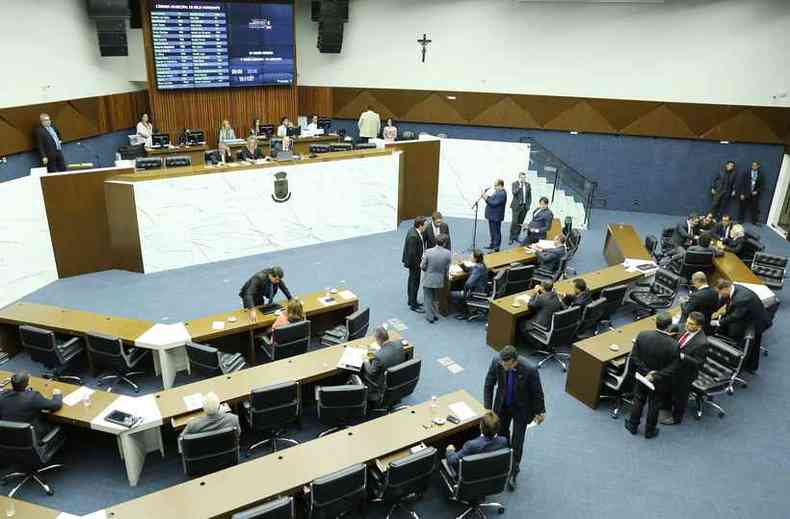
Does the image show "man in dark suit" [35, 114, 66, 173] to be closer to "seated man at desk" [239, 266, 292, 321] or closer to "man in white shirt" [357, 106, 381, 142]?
"seated man at desk" [239, 266, 292, 321]

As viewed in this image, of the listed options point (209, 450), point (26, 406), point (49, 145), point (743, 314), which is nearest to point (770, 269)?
point (743, 314)

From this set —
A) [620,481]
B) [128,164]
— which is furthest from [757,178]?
[128,164]

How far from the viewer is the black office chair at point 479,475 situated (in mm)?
5176

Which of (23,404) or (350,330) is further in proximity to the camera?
(350,330)

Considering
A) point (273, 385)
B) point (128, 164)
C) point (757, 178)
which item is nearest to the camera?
point (273, 385)

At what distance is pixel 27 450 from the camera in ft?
18.7

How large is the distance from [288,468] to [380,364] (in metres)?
1.86

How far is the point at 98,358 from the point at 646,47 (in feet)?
50.7

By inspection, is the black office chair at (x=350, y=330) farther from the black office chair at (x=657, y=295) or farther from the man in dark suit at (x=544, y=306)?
the black office chair at (x=657, y=295)

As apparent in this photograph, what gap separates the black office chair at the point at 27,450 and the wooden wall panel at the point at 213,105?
12266 mm

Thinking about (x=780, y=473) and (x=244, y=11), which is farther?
(x=244, y=11)

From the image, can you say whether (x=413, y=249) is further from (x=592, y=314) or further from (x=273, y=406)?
(x=273, y=406)

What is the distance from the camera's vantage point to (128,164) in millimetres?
12289

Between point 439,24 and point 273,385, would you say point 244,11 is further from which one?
point 273,385
